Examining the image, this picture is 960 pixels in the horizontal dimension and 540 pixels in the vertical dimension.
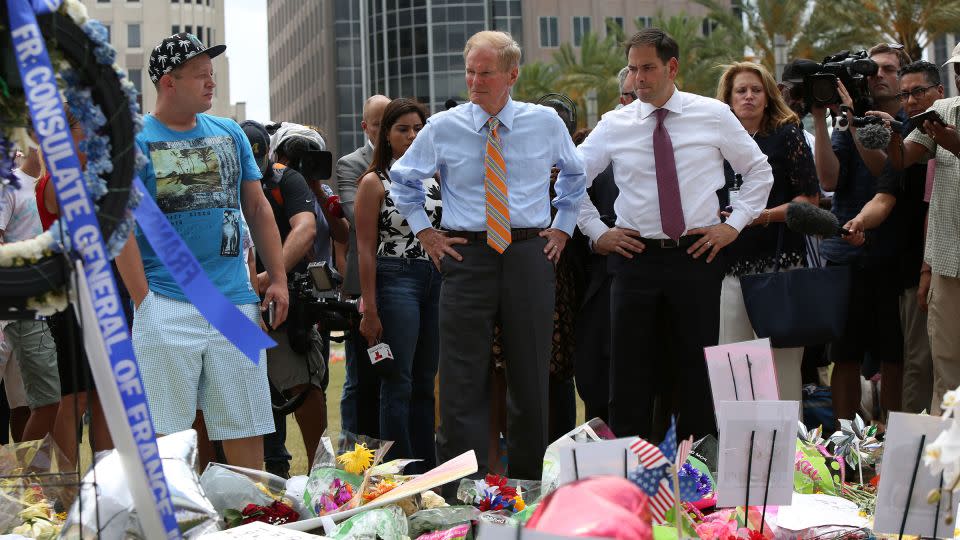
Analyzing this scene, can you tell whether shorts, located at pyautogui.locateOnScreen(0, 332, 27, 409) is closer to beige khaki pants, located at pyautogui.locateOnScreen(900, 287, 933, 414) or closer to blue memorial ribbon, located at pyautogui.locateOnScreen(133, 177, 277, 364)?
blue memorial ribbon, located at pyautogui.locateOnScreen(133, 177, 277, 364)

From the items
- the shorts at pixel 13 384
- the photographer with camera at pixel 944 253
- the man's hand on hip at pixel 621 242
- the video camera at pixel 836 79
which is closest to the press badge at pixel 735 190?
the man's hand on hip at pixel 621 242

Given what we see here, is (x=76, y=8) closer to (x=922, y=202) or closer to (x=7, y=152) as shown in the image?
(x=7, y=152)

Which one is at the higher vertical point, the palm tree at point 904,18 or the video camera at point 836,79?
the palm tree at point 904,18

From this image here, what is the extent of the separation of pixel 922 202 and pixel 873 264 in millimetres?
413

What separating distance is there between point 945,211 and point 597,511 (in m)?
4.67

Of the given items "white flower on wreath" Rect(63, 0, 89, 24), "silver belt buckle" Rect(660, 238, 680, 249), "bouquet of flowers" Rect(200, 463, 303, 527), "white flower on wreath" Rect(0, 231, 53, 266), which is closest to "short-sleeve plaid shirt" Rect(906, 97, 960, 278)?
"silver belt buckle" Rect(660, 238, 680, 249)

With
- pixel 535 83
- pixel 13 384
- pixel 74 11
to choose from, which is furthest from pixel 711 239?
pixel 535 83

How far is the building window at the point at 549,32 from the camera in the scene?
69.1 m

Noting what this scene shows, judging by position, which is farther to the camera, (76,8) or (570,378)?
(570,378)

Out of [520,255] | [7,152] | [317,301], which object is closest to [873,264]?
[520,255]

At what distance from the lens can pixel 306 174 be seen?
24.6ft

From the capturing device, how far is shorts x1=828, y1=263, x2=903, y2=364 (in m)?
7.20

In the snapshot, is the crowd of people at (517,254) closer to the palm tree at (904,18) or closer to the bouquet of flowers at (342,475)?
the bouquet of flowers at (342,475)

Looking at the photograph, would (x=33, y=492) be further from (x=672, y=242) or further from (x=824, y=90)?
(x=824, y=90)
